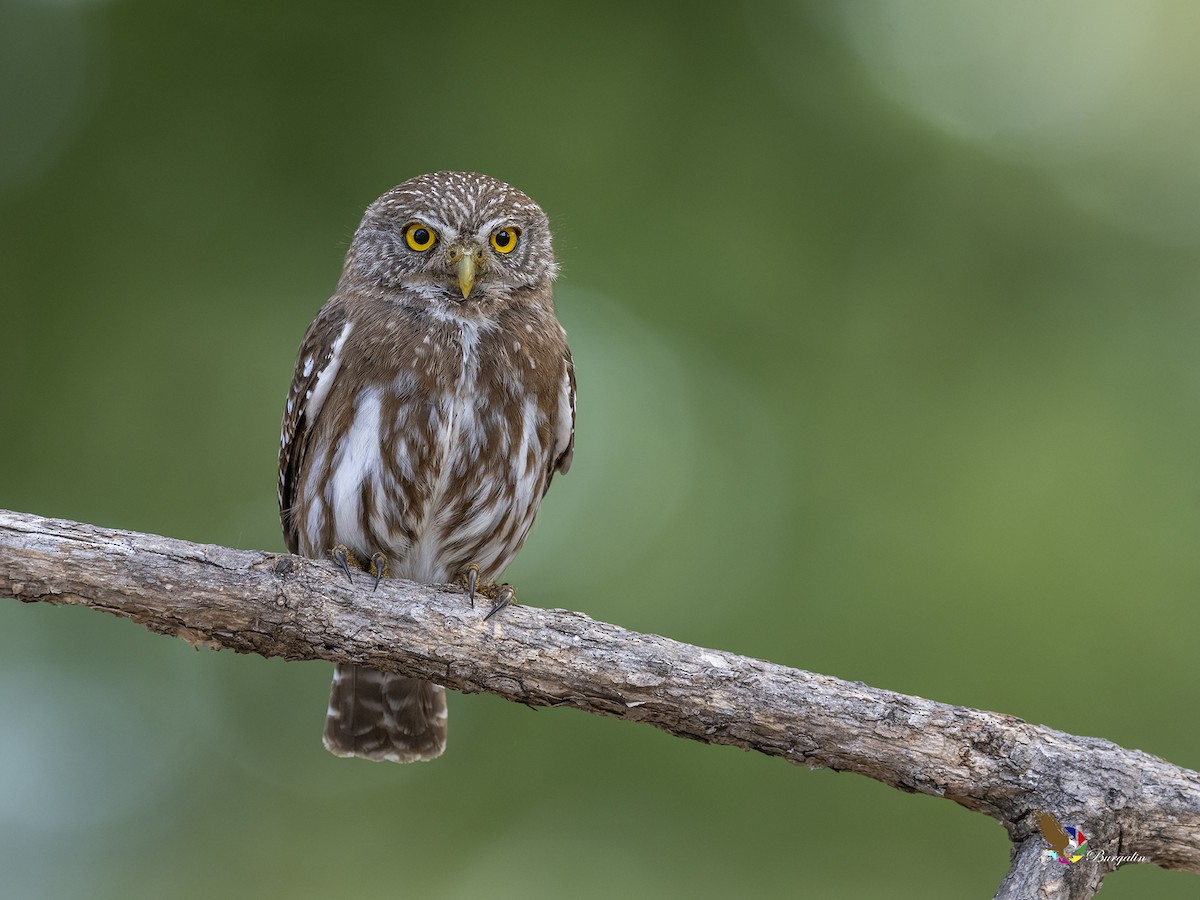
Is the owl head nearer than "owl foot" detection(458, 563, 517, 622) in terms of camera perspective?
No

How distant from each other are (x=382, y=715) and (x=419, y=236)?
1.98 meters

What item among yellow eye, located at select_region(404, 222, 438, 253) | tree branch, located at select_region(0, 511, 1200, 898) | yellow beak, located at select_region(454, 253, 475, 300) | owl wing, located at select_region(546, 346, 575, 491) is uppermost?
yellow eye, located at select_region(404, 222, 438, 253)

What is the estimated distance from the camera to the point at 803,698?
12.0 ft

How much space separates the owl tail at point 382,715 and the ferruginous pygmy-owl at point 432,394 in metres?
0.03

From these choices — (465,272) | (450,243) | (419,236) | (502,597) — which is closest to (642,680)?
(502,597)

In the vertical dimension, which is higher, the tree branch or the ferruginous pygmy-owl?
the ferruginous pygmy-owl

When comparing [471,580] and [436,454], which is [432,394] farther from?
[471,580]

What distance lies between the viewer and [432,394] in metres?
4.43

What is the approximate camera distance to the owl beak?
4.56 meters

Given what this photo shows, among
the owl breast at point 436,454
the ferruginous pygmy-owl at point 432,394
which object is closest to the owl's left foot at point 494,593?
the ferruginous pygmy-owl at point 432,394

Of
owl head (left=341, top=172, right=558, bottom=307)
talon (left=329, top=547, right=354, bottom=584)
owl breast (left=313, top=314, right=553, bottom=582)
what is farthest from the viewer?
owl head (left=341, top=172, right=558, bottom=307)

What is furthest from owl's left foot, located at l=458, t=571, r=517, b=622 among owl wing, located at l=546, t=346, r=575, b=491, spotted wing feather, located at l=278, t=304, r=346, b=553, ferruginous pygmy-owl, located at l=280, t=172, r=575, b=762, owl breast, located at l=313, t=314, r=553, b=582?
spotted wing feather, located at l=278, t=304, r=346, b=553

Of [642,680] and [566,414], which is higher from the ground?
[566,414]

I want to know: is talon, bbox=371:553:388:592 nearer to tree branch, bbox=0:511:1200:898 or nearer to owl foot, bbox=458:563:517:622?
tree branch, bbox=0:511:1200:898
